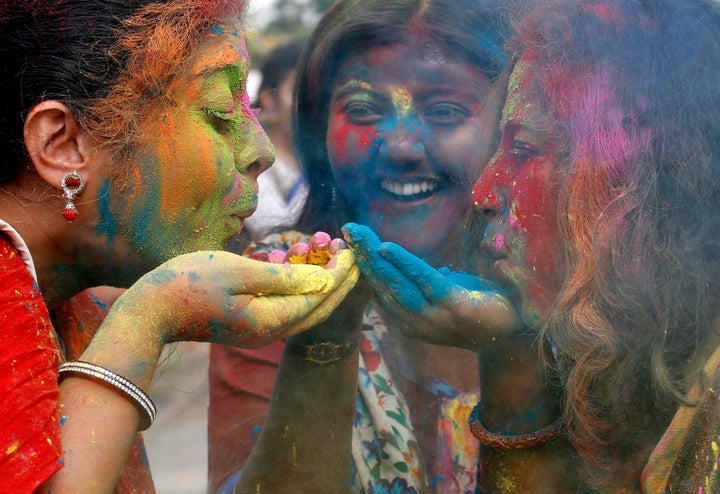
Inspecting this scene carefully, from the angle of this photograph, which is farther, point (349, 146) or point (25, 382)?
point (349, 146)

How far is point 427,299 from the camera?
191 centimetres

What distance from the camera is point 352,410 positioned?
2.21m

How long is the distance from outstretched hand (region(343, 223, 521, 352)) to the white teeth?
2.25ft

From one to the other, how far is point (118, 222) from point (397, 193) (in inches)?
38.7

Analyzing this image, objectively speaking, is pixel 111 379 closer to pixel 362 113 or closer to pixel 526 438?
pixel 526 438

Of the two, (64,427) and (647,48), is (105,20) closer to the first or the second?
(64,427)

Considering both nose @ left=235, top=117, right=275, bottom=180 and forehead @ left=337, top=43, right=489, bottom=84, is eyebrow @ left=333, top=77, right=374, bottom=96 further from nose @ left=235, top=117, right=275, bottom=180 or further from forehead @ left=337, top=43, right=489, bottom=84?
nose @ left=235, top=117, right=275, bottom=180

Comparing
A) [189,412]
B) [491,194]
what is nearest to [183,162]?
[491,194]

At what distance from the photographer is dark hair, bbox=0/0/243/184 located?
176cm

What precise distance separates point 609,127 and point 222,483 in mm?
1387

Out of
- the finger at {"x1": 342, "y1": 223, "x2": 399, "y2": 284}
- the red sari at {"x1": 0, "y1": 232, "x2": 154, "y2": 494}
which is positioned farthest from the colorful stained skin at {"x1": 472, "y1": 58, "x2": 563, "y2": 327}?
the red sari at {"x1": 0, "y1": 232, "x2": 154, "y2": 494}

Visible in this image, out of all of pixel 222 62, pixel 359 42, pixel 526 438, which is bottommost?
pixel 526 438

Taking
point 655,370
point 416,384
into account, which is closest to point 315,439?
point 416,384

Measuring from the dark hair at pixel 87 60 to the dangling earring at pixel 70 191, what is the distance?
92 mm
